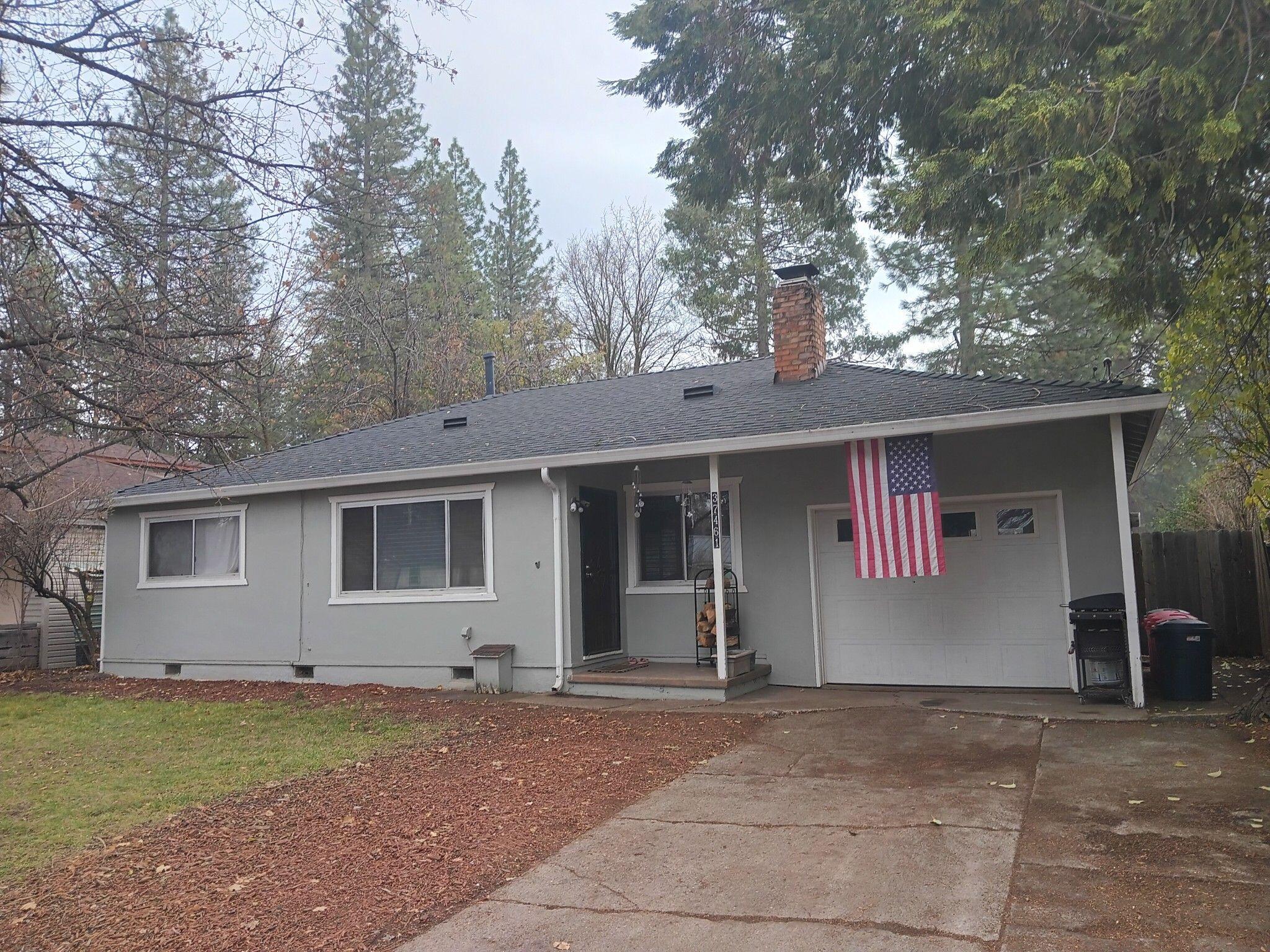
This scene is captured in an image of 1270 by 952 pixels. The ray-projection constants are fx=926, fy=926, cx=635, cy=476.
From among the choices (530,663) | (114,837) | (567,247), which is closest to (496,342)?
(567,247)

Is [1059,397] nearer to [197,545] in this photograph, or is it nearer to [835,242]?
[197,545]

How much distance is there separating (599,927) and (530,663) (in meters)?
6.78

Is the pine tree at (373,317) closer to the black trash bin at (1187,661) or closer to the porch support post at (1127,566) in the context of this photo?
the porch support post at (1127,566)

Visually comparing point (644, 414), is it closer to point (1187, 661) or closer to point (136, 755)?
point (1187, 661)

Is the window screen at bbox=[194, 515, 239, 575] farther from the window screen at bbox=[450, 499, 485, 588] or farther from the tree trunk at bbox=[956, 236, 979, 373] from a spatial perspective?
the tree trunk at bbox=[956, 236, 979, 373]

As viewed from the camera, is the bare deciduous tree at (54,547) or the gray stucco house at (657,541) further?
the bare deciduous tree at (54,547)

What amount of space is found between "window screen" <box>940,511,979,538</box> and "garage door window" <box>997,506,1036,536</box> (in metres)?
0.24

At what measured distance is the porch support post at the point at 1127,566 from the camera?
8.14 meters

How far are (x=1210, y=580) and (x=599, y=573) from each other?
8.40 metres

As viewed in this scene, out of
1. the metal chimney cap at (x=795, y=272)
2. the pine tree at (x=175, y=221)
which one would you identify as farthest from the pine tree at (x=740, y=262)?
the pine tree at (x=175, y=221)

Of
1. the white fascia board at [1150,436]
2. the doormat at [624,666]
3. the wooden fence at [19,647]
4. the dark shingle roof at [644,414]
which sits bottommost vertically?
the doormat at [624,666]

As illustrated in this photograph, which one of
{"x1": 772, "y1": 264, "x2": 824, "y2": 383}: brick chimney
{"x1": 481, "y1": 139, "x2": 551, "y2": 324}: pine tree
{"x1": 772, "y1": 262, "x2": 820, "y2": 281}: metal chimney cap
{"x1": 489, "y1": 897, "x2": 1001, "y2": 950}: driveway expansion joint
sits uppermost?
{"x1": 481, "y1": 139, "x2": 551, "y2": 324}: pine tree

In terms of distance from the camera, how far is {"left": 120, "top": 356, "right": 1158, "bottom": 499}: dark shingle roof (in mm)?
9203

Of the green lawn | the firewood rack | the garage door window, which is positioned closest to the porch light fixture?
the firewood rack
